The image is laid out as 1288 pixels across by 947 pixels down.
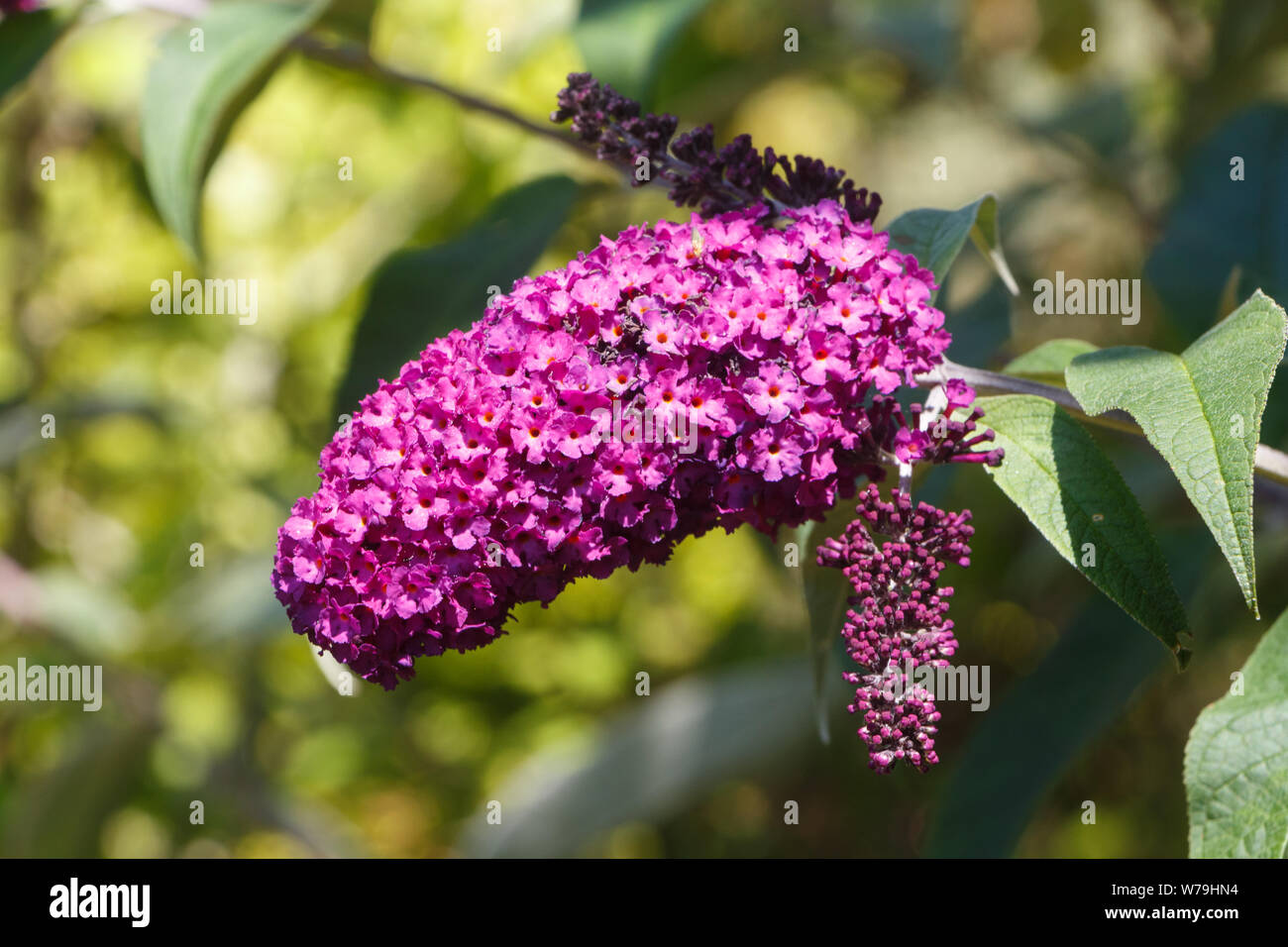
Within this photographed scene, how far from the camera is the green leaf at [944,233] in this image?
3.32ft

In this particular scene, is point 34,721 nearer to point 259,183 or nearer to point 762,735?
point 259,183

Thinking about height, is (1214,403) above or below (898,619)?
above

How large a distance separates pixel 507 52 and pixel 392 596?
5.70 feet

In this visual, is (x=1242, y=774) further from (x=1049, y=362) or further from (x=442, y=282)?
(x=442, y=282)

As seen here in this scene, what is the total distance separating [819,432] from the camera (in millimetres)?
876

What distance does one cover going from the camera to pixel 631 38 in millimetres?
1425

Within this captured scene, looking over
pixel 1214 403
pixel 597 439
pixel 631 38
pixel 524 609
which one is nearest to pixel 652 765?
pixel 524 609

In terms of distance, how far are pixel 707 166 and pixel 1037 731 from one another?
971 mm

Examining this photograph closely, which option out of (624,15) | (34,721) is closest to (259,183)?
(34,721)

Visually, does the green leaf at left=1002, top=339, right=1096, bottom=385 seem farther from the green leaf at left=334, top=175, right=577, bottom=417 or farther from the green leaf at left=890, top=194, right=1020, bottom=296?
the green leaf at left=334, top=175, right=577, bottom=417

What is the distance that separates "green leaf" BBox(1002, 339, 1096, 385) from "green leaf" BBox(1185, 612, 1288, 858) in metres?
0.32

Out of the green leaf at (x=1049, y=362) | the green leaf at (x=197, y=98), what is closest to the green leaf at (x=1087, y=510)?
the green leaf at (x=1049, y=362)

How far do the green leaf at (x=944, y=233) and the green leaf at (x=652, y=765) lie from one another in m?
1.42

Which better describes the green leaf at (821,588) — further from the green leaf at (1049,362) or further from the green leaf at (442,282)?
the green leaf at (442,282)
